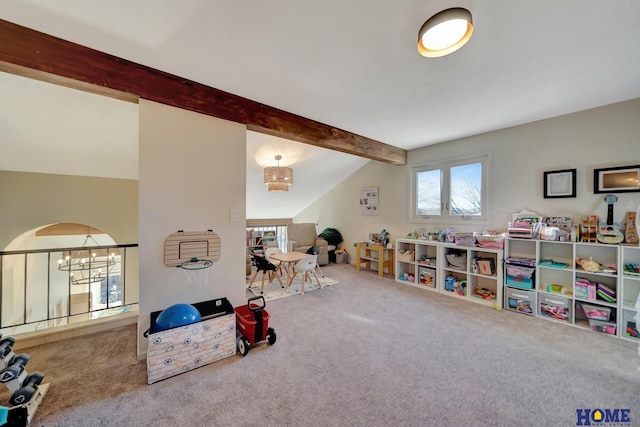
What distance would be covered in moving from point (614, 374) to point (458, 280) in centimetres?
198

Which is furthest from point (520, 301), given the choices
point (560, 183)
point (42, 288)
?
point (42, 288)

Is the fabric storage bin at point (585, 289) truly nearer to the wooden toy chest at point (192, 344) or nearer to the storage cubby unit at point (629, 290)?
the storage cubby unit at point (629, 290)

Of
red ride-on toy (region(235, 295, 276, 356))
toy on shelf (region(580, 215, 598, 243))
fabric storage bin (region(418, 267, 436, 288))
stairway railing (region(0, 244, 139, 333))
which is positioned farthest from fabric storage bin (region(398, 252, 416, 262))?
stairway railing (region(0, 244, 139, 333))

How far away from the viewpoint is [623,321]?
2404 mm

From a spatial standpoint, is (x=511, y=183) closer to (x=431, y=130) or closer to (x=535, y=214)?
(x=535, y=214)

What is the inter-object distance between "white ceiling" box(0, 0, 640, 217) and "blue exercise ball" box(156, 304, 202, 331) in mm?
2039

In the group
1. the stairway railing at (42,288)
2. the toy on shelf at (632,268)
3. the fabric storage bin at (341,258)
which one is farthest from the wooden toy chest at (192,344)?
the toy on shelf at (632,268)

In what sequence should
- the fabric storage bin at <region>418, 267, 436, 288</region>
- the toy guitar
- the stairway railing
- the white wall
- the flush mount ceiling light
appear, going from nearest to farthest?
the flush mount ceiling light → the white wall → the toy guitar → the stairway railing → the fabric storage bin at <region>418, 267, 436, 288</region>

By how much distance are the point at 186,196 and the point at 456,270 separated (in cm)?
388

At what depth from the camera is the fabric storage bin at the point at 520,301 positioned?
2930mm

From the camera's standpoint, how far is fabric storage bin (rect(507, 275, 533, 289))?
117 inches

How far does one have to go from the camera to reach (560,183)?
2975mm

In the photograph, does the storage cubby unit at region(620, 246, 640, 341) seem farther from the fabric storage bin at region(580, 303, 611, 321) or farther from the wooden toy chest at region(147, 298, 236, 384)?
the wooden toy chest at region(147, 298, 236, 384)

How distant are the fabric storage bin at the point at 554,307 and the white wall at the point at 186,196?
12.0 ft
